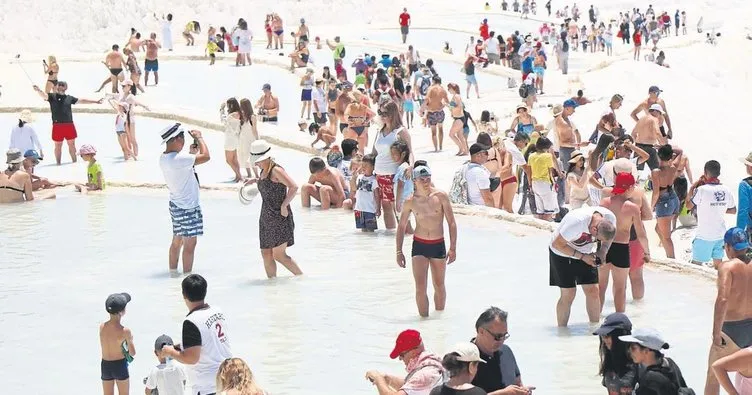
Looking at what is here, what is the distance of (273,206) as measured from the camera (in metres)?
12.2

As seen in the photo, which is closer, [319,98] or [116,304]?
[116,304]

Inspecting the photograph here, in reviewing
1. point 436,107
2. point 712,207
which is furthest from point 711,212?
point 436,107

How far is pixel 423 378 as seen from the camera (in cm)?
687

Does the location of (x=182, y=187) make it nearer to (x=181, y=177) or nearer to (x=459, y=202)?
(x=181, y=177)

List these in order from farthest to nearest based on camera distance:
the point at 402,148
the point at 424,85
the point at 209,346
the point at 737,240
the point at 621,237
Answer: the point at 424,85 < the point at 402,148 < the point at 621,237 < the point at 737,240 < the point at 209,346

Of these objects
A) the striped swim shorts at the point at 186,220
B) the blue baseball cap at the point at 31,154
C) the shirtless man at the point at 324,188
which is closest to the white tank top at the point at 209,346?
the striped swim shorts at the point at 186,220

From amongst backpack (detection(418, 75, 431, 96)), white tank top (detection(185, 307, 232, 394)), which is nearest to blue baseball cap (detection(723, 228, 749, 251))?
white tank top (detection(185, 307, 232, 394))

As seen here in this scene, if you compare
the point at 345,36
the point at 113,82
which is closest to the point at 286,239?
the point at 113,82

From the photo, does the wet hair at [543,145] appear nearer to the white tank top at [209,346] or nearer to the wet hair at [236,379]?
the white tank top at [209,346]

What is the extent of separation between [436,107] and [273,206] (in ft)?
33.1

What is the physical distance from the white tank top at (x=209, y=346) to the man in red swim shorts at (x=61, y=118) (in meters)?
12.8

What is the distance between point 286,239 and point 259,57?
20701 mm

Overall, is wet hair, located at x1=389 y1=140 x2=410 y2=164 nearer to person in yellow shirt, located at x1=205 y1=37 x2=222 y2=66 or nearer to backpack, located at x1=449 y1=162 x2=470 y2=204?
backpack, located at x1=449 y1=162 x2=470 y2=204

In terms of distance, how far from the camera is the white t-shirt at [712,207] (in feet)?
41.6
